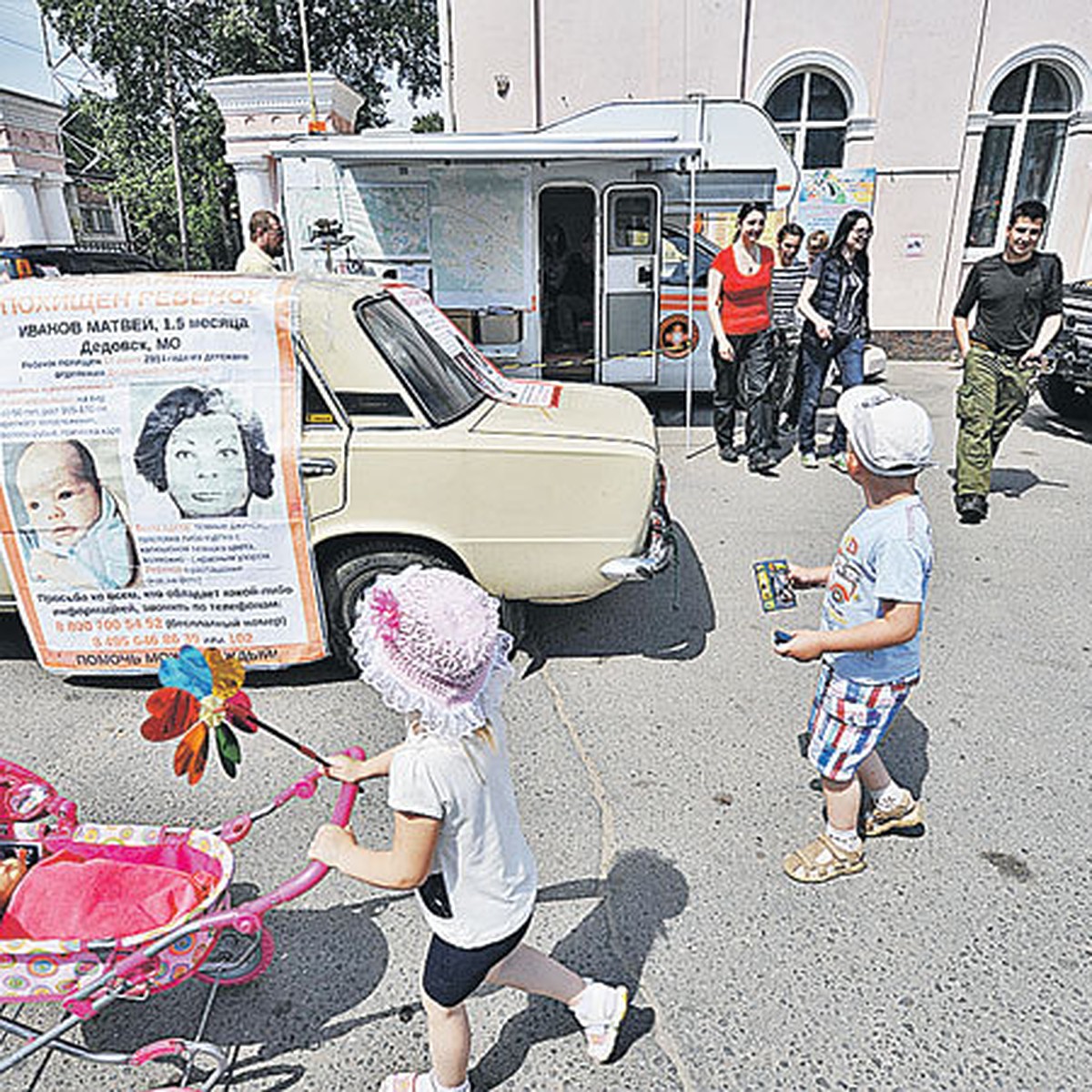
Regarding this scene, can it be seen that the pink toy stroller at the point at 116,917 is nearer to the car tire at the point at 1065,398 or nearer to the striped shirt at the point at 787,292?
the striped shirt at the point at 787,292

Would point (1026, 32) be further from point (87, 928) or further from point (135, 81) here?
point (135, 81)

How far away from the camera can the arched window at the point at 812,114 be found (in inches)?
500

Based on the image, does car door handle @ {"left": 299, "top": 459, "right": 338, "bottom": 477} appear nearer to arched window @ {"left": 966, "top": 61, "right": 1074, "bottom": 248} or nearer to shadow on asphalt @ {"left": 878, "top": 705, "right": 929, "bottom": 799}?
shadow on asphalt @ {"left": 878, "top": 705, "right": 929, "bottom": 799}

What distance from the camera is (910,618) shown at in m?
2.46

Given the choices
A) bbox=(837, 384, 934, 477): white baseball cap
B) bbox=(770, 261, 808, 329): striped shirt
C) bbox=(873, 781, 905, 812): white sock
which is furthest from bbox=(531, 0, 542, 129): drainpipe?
bbox=(873, 781, 905, 812): white sock

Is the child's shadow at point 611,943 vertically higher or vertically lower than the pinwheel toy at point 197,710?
lower

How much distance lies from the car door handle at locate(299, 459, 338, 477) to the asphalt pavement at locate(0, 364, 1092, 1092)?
1067 millimetres

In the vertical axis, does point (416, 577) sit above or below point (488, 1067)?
above

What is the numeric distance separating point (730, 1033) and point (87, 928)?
1662 mm

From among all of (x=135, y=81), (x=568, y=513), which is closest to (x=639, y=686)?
(x=568, y=513)

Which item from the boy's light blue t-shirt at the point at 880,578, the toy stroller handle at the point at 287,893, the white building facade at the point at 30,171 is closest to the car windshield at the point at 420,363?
the boy's light blue t-shirt at the point at 880,578

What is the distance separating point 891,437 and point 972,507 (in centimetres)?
427

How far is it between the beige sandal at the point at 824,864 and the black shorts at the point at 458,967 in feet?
4.25

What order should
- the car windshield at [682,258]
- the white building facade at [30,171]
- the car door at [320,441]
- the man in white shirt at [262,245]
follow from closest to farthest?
the car door at [320,441]
the man in white shirt at [262,245]
the car windshield at [682,258]
the white building facade at [30,171]
